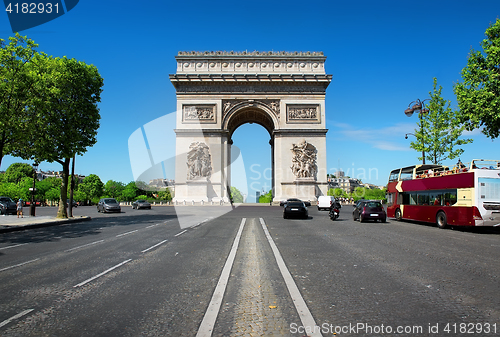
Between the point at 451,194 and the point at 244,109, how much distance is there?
31.6 meters

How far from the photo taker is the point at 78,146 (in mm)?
22641

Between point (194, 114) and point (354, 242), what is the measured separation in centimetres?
3682

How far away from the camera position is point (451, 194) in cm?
1730

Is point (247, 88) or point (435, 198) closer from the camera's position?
point (435, 198)

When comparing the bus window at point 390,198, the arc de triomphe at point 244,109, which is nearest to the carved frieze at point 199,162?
the arc de triomphe at point 244,109

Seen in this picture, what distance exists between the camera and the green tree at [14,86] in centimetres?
1670

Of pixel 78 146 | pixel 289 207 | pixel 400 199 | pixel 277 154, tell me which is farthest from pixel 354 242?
pixel 277 154

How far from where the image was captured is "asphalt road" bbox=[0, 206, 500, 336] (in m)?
3.84

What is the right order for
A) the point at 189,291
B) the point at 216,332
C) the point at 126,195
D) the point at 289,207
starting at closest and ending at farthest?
1. the point at 216,332
2. the point at 189,291
3. the point at 289,207
4. the point at 126,195

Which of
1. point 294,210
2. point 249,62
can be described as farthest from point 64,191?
point 249,62

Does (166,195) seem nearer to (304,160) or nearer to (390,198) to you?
(304,160)

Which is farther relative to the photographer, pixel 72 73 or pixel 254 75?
pixel 254 75

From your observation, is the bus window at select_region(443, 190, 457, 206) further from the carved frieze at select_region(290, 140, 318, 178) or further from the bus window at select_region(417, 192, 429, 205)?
the carved frieze at select_region(290, 140, 318, 178)

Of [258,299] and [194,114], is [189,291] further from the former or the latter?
[194,114]
